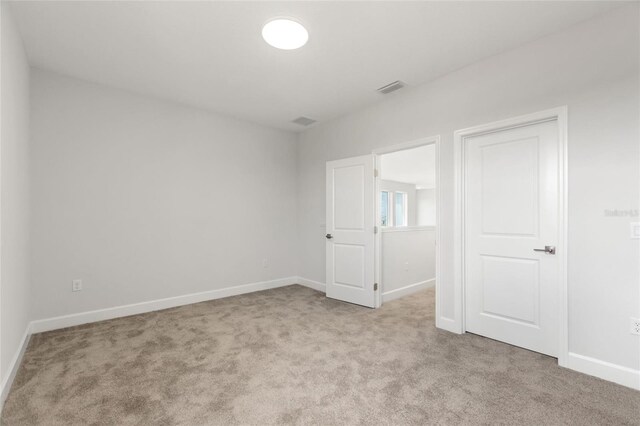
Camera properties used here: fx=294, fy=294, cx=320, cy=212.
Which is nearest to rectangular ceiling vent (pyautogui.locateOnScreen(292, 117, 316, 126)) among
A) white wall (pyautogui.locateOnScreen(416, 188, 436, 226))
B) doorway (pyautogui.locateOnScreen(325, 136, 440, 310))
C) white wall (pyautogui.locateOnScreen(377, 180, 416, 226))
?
doorway (pyautogui.locateOnScreen(325, 136, 440, 310))

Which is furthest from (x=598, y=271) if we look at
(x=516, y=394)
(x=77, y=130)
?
(x=77, y=130)

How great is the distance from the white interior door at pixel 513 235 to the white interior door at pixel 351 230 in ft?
4.21

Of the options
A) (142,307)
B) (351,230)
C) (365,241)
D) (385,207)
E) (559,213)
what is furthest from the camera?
(385,207)

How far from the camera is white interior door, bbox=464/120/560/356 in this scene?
250 centimetres

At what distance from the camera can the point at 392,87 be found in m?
3.43

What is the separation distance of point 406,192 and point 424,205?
101 cm

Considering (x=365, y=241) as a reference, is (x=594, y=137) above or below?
above

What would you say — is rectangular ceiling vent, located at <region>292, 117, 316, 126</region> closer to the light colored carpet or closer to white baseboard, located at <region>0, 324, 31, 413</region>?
the light colored carpet

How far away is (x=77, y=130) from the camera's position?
327 cm

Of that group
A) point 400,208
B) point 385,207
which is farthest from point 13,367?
point 400,208

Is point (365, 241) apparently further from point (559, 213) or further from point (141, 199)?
point (141, 199)

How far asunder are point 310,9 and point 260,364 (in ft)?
9.13

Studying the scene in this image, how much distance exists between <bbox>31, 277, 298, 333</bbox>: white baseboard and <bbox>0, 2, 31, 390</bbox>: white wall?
0.82 feet

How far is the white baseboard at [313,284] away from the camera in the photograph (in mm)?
4719
